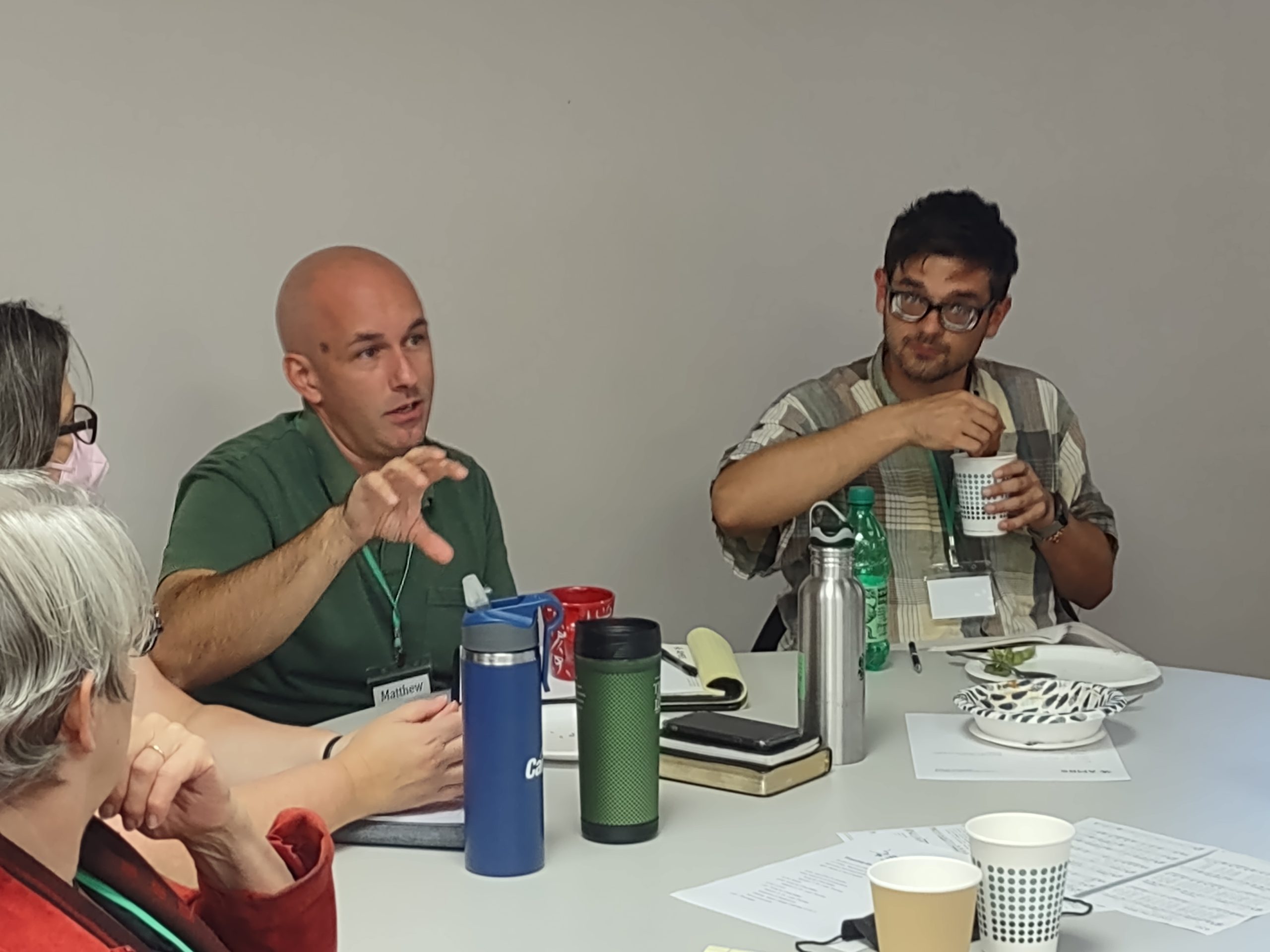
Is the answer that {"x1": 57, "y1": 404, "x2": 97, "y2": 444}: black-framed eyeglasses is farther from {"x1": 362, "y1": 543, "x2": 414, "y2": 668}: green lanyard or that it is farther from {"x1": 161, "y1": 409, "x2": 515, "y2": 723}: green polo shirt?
{"x1": 362, "y1": 543, "x2": 414, "y2": 668}: green lanyard

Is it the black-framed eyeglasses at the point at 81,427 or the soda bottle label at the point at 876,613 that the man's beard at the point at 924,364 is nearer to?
the soda bottle label at the point at 876,613

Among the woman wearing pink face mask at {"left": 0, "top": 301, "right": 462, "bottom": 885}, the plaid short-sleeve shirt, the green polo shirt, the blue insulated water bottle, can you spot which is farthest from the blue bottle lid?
the plaid short-sleeve shirt

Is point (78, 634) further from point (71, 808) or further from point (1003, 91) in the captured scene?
point (1003, 91)

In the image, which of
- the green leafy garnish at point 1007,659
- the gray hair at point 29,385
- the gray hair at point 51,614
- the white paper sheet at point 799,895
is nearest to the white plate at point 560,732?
the white paper sheet at point 799,895

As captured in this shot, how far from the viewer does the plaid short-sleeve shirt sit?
2689 millimetres

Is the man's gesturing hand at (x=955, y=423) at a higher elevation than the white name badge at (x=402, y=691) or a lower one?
higher

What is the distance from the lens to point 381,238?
284cm

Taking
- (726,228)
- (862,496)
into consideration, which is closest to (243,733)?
(862,496)

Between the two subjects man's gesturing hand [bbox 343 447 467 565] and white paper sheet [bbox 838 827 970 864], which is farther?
man's gesturing hand [bbox 343 447 467 565]

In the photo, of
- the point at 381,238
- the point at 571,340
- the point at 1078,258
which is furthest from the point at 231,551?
the point at 1078,258

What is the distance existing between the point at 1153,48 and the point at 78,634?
3067 millimetres

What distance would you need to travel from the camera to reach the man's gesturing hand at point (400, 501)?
1.85 metres

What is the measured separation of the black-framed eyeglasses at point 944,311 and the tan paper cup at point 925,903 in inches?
68.7

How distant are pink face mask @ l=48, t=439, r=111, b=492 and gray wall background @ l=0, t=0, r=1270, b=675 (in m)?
0.70
